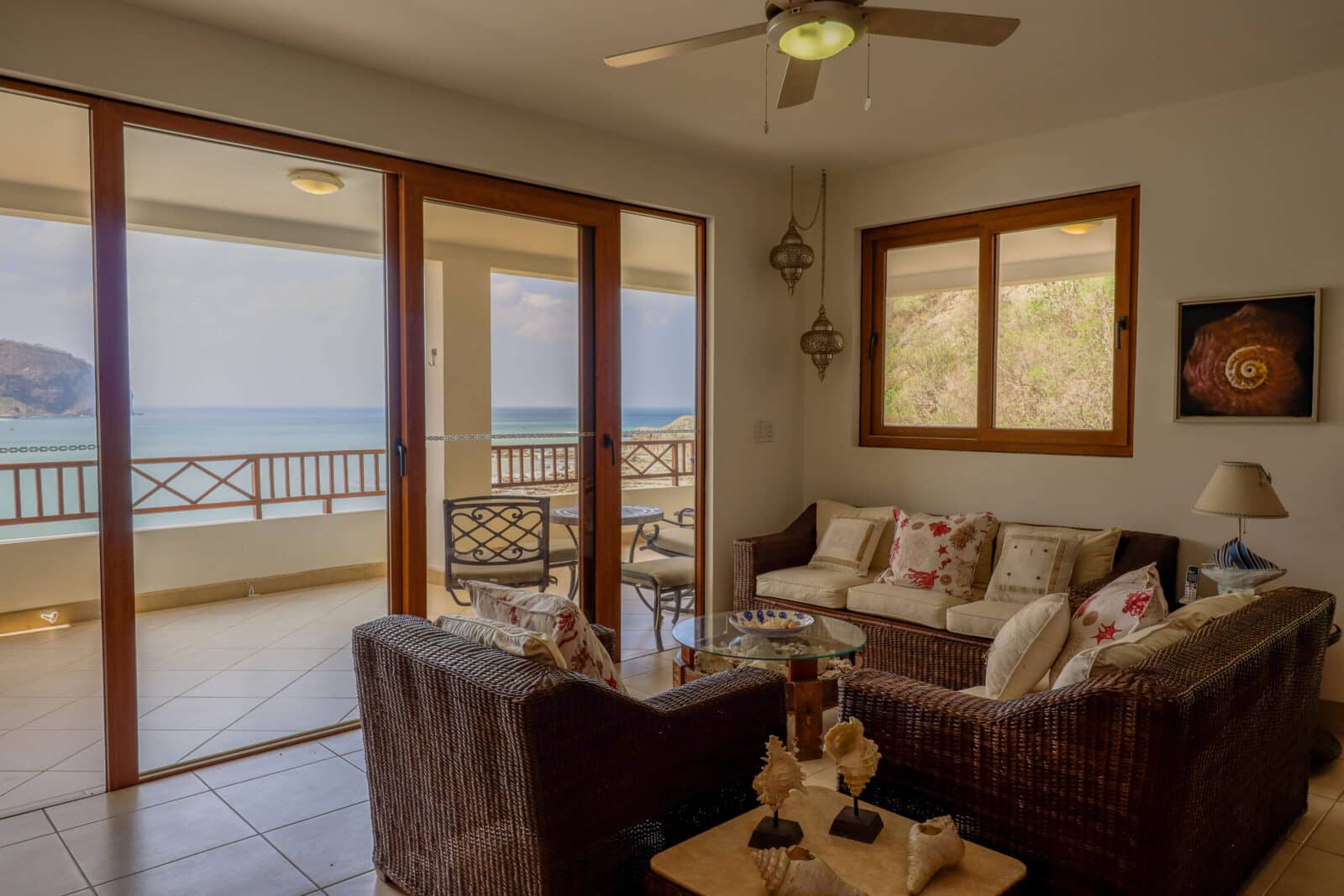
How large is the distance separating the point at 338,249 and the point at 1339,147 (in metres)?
4.02

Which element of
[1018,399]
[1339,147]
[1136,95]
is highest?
[1136,95]

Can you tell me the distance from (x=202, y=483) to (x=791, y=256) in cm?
316

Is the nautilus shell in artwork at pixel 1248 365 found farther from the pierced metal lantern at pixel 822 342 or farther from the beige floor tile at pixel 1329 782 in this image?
the pierced metal lantern at pixel 822 342

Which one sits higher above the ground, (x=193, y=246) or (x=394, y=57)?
(x=394, y=57)

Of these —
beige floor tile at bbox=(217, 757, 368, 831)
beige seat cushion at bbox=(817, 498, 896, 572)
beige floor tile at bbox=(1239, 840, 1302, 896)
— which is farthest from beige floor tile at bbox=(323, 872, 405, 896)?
beige seat cushion at bbox=(817, 498, 896, 572)

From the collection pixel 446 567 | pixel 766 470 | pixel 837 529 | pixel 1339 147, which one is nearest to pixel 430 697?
pixel 446 567

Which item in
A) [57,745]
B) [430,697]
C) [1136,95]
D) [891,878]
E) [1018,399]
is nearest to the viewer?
[891,878]

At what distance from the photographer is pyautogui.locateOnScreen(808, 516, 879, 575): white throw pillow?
4.44 metres

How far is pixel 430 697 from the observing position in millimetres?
2008

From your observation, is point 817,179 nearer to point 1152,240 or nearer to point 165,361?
point 1152,240

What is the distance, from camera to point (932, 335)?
15.7 ft

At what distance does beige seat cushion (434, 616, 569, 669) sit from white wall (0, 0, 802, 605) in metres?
2.16

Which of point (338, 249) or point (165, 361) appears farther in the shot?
point (338, 249)

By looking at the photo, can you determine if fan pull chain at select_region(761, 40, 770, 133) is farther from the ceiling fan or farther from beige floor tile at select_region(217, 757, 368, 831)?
beige floor tile at select_region(217, 757, 368, 831)
